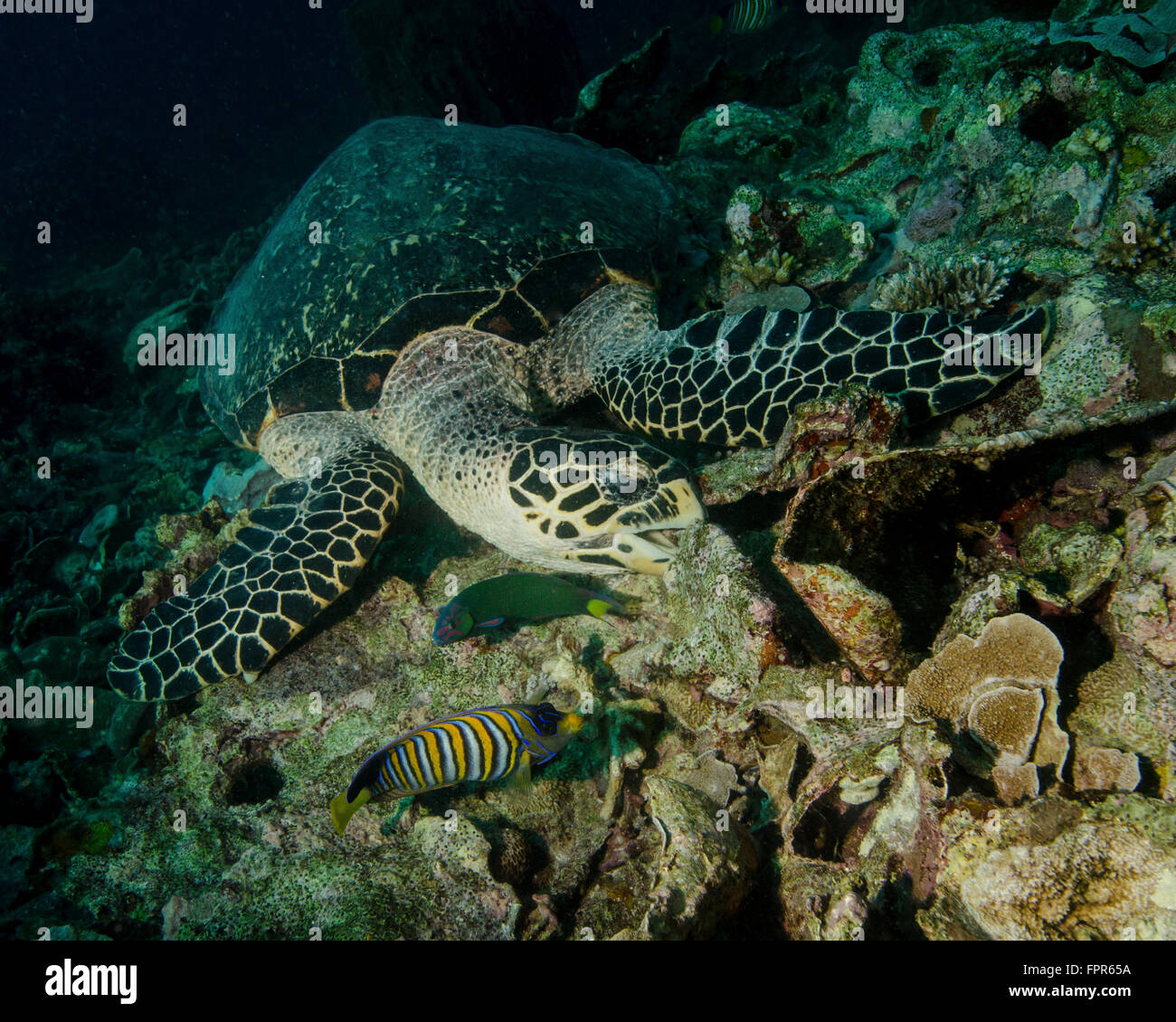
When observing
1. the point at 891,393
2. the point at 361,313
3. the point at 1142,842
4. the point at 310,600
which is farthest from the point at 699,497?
the point at 361,313

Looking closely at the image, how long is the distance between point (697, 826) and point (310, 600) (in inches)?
93.2

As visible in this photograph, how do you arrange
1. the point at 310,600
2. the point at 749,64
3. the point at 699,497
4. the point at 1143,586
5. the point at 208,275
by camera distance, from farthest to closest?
the point at 749,64 → the point at 208,275 → the point at 310,600 → the point at 699,497 → the point at 1143,586

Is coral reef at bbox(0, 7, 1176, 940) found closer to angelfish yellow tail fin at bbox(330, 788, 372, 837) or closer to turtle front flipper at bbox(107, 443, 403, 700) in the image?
turtle front flipper at bbox(107, 443, 403, 700)

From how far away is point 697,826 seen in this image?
1.85 m

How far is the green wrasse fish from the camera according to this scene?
262cm

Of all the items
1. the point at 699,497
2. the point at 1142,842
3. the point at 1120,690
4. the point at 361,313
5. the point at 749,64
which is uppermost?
the point at 749,64

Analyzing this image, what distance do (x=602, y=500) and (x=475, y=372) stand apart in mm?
1588

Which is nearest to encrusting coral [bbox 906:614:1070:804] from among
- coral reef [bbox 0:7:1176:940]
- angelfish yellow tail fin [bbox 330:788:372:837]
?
coral reef [bbox 0:7:1176:940]

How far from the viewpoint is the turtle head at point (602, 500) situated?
8.82 feet

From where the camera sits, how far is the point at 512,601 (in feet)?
8.70

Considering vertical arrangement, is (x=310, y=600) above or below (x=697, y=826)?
above

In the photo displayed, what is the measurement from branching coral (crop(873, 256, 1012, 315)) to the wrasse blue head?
9.75 ft

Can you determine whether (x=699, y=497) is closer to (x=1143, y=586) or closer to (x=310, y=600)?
(x=1143, y=586)

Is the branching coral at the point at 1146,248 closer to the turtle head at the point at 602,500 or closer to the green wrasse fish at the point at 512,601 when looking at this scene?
the turtle head at the point at 602,500
